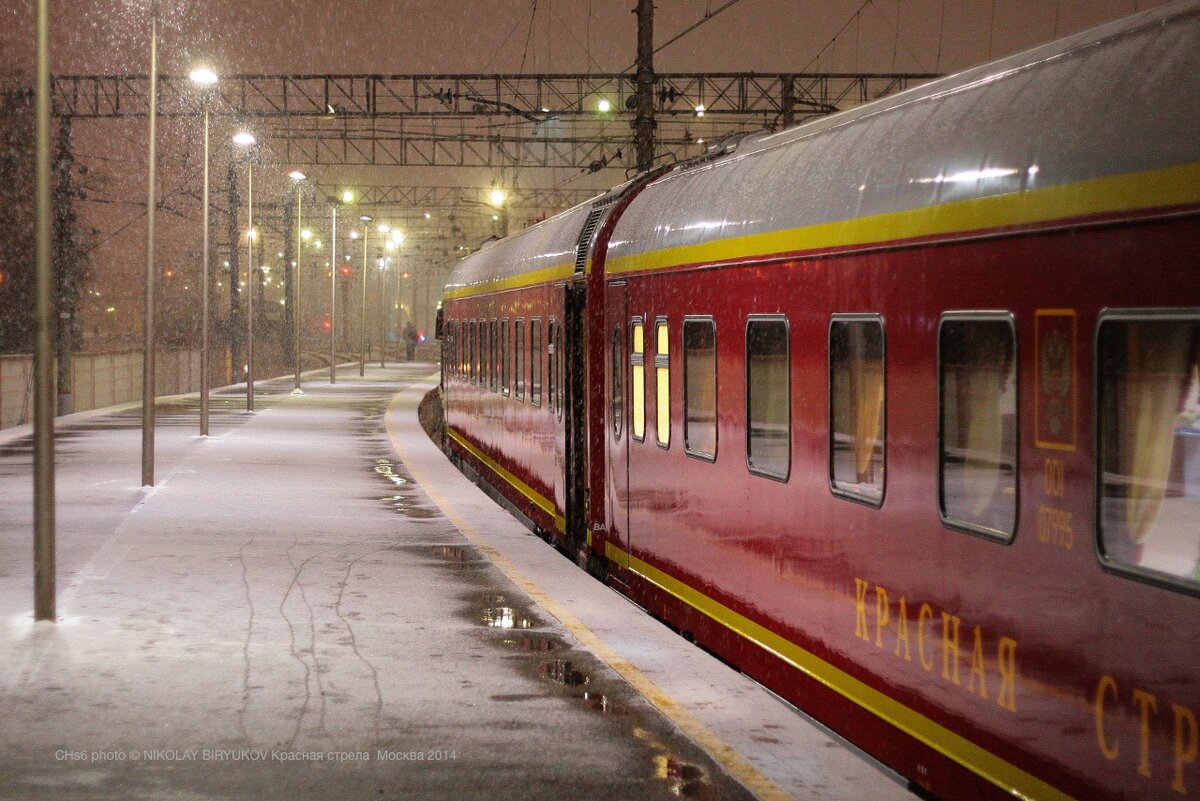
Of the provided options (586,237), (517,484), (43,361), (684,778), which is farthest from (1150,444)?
(517,484)

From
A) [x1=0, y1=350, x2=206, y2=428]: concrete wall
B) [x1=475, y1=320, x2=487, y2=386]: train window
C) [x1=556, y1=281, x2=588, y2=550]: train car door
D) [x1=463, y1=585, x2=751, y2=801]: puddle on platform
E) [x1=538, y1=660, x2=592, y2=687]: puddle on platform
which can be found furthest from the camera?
[x1=0, y1=350, x2=206, y2=428]: concrete wall

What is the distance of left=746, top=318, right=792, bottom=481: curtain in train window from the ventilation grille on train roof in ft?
15.9

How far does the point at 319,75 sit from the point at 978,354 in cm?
4418

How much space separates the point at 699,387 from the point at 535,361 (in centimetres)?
680

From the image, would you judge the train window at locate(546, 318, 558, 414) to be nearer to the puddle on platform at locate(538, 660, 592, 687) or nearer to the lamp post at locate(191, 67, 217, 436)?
the puddle on platform at locate(538, 660, 592, 687)

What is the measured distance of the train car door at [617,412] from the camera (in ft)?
39.7

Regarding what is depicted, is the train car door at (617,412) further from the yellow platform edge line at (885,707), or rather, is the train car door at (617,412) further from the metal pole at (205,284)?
the metal pole at (205,284)

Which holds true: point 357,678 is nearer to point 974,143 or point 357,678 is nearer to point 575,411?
point 974,143

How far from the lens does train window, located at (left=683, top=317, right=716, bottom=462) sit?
9.68m

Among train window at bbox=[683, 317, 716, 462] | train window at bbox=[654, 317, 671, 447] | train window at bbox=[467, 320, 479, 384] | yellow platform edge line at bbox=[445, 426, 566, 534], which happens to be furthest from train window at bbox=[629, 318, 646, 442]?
train window at bbox=[467, 320, 479, 384]

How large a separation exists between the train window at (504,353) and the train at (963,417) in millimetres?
8552

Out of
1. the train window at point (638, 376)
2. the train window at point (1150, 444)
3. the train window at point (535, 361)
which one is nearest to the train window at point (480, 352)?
the train window at point (535, 361)

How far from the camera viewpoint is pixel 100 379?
4238cm

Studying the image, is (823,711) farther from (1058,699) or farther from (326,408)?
(326,408)
